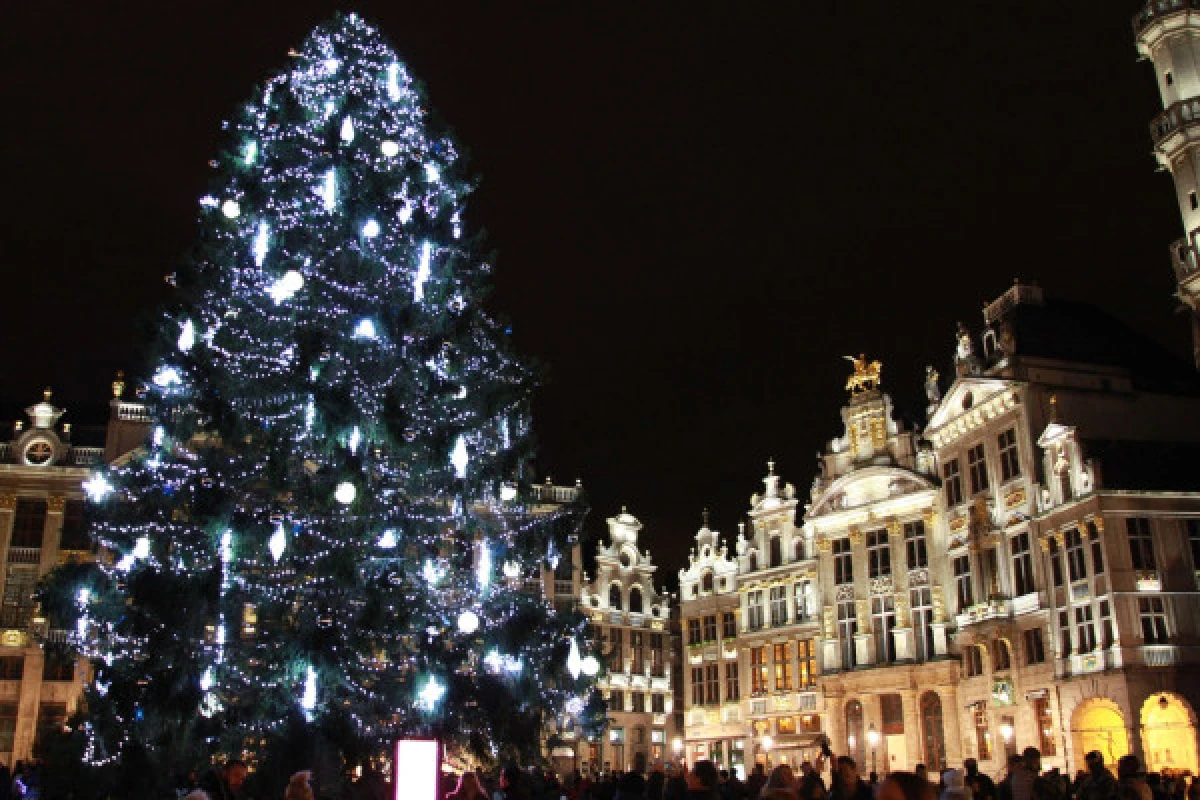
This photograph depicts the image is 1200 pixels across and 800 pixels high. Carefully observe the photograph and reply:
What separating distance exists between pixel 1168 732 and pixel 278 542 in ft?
90.3

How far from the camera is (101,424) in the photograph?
46.3 meters

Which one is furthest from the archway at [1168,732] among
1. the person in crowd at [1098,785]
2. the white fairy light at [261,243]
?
the white fairy light at [261,243]

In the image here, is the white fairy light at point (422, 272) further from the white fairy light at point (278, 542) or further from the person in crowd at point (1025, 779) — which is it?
the person in crowd at point (1025, 779)

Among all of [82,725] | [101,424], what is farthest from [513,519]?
[101,424]

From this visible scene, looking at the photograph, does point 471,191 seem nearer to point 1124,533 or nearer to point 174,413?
point 174,413

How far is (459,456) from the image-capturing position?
661 inches

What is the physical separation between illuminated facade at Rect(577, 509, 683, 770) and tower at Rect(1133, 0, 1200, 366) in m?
26.7

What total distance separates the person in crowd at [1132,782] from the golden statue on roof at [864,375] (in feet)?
111

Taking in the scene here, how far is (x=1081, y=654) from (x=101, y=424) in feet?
126

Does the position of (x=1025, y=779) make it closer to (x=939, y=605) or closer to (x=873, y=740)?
(x=939, y=605)

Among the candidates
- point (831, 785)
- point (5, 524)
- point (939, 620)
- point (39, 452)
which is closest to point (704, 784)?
point (831, 785)

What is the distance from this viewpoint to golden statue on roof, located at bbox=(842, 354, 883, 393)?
145 feet

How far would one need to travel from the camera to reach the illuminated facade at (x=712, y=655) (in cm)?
4997

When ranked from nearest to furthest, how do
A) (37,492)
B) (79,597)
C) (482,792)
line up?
(482,792), (79,597), (37,492)
